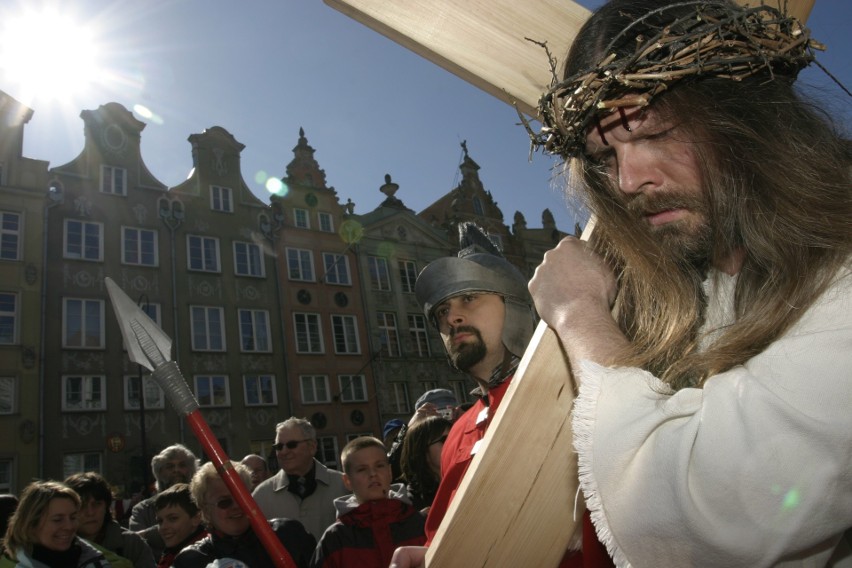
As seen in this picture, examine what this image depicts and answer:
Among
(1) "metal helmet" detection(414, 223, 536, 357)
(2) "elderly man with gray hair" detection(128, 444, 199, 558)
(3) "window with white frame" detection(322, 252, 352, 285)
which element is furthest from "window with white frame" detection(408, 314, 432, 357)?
(1) "metal helmet" detection(414, 223, 536, 357)

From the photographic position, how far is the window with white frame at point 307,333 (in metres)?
25.4

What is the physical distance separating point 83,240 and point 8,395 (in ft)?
18.7

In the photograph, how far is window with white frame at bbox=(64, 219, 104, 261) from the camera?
69.9 feet

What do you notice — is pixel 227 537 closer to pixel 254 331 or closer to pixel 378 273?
pixel 254 331

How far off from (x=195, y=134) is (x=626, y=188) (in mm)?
27453

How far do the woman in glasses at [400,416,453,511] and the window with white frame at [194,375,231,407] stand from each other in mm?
18956

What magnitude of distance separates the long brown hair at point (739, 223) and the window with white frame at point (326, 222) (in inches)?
1080

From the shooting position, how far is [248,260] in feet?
82.4

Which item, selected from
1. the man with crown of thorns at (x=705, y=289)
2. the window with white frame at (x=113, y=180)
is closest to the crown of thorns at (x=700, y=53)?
the man with crown of thorns at (x=705, y=289)

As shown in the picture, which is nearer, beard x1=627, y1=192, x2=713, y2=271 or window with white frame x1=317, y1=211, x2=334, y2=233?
beard x1=627, y1=192, x2=713, y2=271

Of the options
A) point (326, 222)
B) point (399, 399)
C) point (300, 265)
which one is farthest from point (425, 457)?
point (326, 222)

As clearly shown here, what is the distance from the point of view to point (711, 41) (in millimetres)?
1141

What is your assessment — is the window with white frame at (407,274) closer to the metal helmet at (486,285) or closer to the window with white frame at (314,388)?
the window with white frame at (314,388)

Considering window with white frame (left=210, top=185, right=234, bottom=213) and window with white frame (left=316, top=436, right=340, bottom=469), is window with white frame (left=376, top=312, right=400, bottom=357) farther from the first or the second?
window with white frame (left=210, top=185, right=234, bottom=213)
